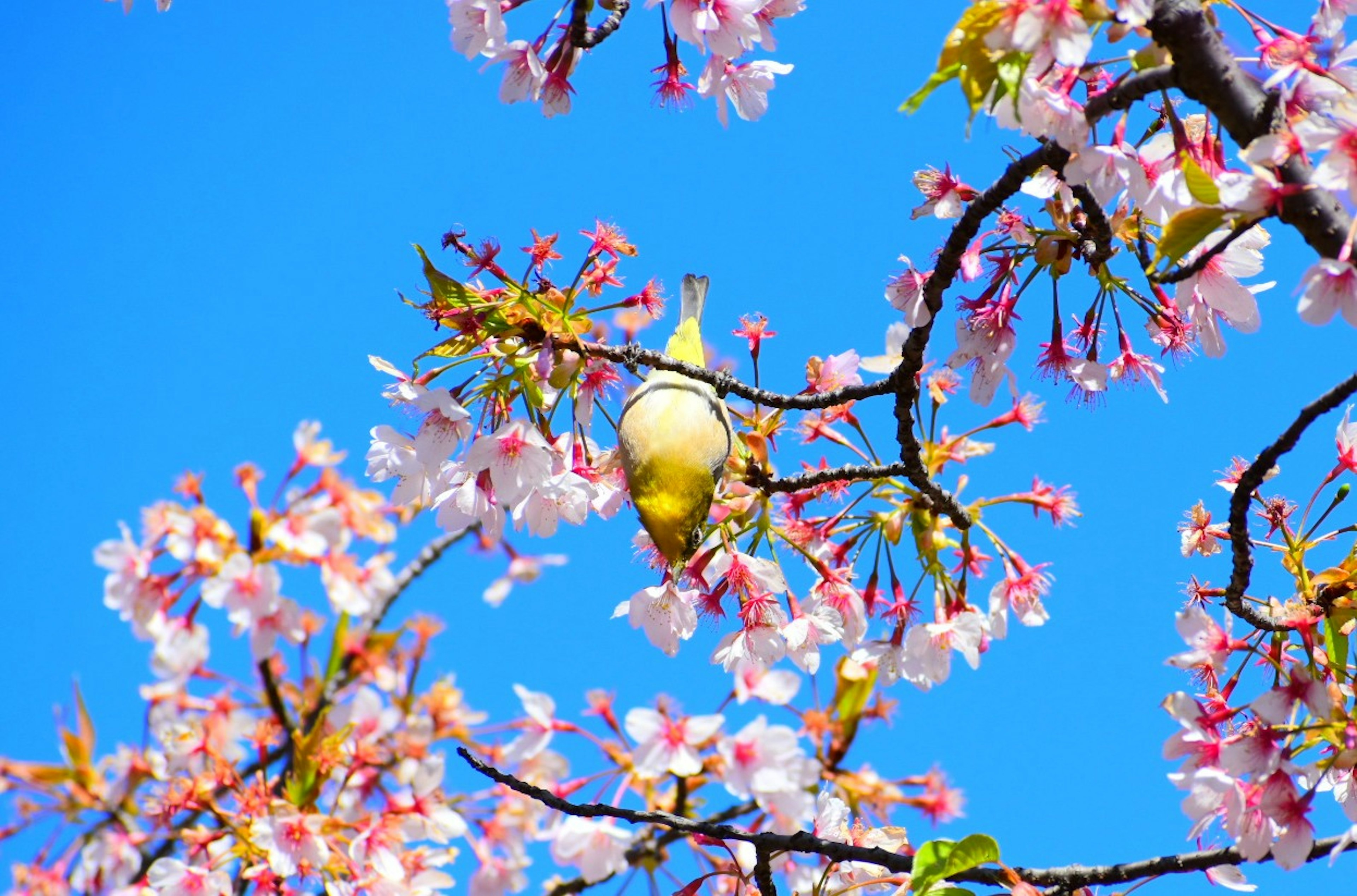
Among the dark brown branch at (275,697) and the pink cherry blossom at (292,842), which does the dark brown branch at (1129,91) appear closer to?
the pink cherry blossom at (292,842)

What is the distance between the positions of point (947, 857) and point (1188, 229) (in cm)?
148

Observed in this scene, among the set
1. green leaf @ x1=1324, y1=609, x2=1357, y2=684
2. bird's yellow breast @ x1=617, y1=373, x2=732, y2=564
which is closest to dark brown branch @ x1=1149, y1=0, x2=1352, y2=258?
green leaf @ x1=1324, y1=609, x2=1357, y2=684

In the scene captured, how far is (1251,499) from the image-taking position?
2709 millimetres

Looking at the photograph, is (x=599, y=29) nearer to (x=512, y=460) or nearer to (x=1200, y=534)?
(x=512, y=460)

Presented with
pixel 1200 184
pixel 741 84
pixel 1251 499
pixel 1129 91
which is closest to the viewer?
pixel 1200 184

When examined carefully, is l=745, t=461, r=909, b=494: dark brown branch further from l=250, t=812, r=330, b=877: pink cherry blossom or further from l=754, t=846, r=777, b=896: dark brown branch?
l=250, t=812, r=330, b=877: pink cherry blossom

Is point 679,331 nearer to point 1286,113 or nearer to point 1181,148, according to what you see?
point 1181,148

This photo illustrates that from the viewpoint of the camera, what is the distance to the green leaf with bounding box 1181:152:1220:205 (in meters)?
2.11

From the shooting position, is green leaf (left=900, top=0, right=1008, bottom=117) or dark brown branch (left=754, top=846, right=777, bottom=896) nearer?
green leaf (left=900, top=0, right=1008, bottom=117)

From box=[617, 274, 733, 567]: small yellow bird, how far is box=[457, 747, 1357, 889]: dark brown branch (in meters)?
0.70

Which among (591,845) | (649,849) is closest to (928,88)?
(591,845)

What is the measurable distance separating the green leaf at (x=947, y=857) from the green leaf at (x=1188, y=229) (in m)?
1.36

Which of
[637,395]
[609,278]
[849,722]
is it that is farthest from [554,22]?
[849,722]

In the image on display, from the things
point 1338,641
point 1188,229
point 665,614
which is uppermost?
point 665,614
